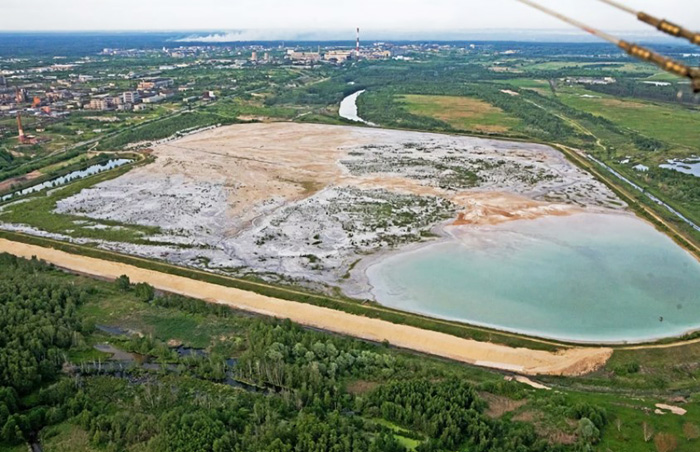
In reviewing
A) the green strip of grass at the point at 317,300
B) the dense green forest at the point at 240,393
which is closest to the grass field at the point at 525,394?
the dense green forest at the point at 240,393

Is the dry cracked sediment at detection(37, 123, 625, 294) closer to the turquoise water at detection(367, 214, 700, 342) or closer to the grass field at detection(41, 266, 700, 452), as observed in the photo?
the turquoise water at detection(367, 214, 700, 342)

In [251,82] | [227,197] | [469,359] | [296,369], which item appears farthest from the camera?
[251,82]

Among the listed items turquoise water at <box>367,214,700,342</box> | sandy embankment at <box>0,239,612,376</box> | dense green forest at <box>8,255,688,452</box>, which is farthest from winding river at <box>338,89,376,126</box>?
dense green forest at <box>8,255,688,452</box>

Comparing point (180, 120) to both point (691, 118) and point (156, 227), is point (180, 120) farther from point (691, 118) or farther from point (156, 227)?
point (691, 118)

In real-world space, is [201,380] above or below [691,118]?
below

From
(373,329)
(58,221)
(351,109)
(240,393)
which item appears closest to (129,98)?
(351,109)

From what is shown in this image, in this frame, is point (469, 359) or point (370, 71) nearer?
point (469, 359)

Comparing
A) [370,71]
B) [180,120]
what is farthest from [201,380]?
[370,71]

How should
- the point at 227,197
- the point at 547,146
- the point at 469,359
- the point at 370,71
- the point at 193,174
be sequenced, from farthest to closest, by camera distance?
1. the point at 370,71
2. the point at 547,146
3. the point at 193,174
4. the point at 227,197
5. the point at 469,359
